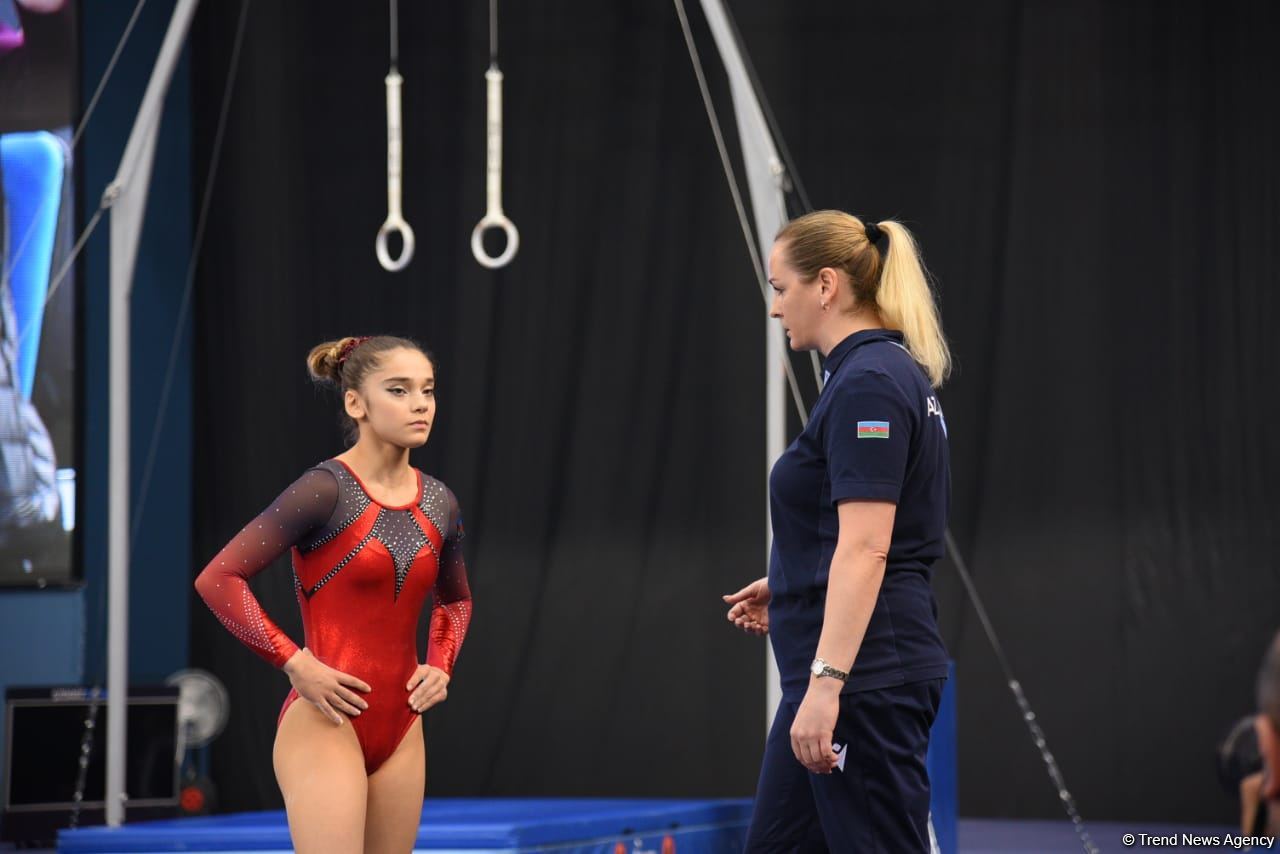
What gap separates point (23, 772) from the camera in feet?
18.8

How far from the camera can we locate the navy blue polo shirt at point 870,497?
2.21m

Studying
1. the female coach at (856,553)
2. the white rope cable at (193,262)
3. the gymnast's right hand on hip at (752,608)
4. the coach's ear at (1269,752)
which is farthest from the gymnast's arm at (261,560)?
the white rope cable at (193,262)

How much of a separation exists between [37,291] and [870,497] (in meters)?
4.91

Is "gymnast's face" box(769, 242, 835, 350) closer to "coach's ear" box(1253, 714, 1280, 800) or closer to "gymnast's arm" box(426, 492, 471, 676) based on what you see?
"gymnast's arm" box(426, 492, 471, 676)

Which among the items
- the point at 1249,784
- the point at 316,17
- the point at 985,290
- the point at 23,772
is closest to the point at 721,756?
the point at 985,290

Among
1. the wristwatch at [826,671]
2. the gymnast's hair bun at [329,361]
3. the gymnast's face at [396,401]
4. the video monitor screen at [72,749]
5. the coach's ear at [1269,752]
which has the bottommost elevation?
the video monitor screen at [72,749]

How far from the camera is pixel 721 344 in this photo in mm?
6531

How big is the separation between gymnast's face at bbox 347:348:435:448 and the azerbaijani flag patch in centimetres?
89

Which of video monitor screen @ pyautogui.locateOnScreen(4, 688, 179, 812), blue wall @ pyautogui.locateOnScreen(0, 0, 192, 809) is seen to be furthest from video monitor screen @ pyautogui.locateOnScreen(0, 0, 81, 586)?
video monitor screen @ pyautogui.locateOnScreen(4, 688, 179, 812)

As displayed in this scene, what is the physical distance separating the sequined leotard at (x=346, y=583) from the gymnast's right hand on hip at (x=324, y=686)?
4 centimetres

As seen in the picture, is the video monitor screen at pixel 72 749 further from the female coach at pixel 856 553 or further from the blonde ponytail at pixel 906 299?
the blonde ponytail at pixel 906 299

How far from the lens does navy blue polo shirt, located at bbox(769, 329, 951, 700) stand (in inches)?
86.9

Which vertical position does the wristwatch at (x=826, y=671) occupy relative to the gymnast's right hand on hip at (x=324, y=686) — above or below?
above

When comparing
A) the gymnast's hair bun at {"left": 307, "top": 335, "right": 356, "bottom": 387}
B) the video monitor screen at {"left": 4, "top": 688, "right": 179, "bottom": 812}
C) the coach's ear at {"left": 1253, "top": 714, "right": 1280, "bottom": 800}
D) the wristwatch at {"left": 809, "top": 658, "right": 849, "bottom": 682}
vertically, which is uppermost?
the gymnast's hair bun at {"left": 307, "top": 335, "right": 356, "bottom": 387}
